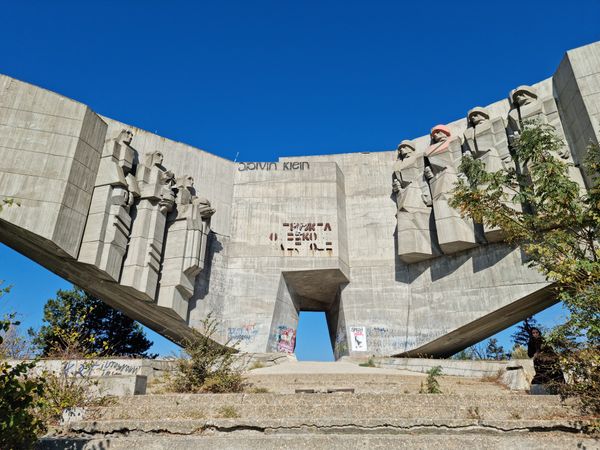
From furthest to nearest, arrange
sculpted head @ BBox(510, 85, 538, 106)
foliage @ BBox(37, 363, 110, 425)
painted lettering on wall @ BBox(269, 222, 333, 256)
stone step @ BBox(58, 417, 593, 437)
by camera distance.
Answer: painted lettering on wall @ BBox(269, 222, 333, 256) → sculpted head @ BBox(510, 85, 538, 106) → foliage @ BBox(37, 363, 110, 425) → stone step @ BBox(58, 417, 593, 437)

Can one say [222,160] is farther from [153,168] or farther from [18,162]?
[18,162]

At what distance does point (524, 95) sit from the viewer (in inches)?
651

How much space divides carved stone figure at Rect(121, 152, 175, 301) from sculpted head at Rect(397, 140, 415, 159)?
426 inches

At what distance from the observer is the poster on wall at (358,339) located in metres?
18.9

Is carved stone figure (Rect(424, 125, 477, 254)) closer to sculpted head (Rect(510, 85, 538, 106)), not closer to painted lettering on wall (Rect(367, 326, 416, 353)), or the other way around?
sculpted head (Rect(510, 85, 538, 106))

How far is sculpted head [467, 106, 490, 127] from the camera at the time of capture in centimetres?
1795

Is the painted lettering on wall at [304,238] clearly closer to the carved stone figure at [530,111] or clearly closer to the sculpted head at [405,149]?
the sculpted head at [405,149]

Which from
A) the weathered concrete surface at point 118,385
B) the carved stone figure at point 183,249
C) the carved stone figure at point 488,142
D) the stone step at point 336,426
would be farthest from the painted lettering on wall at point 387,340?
the weathered concrete surface at point 118,385

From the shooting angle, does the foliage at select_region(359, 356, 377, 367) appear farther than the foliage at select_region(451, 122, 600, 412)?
Yes

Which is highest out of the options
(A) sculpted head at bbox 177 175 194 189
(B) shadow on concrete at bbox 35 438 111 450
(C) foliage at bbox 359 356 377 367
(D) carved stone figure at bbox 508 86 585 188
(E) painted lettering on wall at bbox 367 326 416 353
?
(D) carved stone figure at bbox 508 86 585 188

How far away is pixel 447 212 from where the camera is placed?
17.2 m

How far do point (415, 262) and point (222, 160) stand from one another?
10.9 metres

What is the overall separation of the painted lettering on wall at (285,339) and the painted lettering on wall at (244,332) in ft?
3.86

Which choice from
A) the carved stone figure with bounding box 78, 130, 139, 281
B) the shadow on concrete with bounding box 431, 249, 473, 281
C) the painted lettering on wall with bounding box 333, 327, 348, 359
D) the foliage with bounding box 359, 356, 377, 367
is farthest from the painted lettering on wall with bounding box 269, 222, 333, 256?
the carved stone figure with bounding box 78, 130, 139, 281
